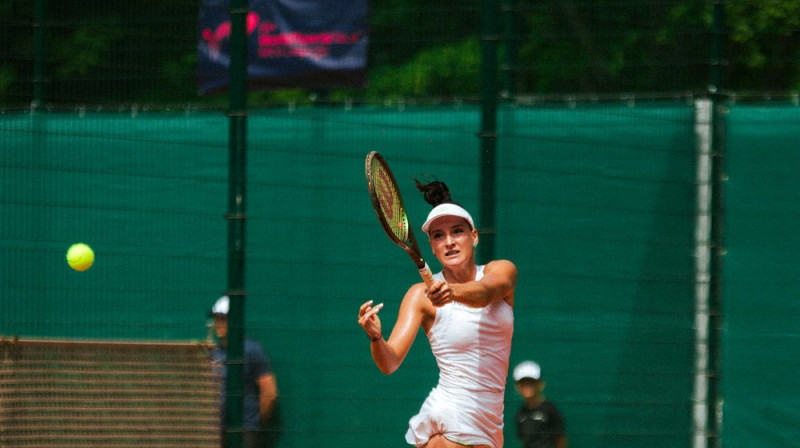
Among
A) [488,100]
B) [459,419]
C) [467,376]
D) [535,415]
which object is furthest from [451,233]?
[535,415]

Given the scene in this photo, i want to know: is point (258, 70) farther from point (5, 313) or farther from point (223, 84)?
point (5, 313)

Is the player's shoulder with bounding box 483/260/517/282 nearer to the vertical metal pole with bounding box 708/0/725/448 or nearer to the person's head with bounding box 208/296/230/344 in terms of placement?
the vertical metal pole with bounding box 708/0/725/448

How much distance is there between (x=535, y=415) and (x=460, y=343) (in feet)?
5.72

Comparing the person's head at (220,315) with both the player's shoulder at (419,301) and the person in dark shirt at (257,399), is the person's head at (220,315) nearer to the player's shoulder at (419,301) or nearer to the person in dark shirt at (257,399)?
the person in dark shirt at (257,399)

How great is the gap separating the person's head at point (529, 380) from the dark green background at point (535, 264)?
58 mm

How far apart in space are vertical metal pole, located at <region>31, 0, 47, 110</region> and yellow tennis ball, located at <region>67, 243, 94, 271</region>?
0.83 meters

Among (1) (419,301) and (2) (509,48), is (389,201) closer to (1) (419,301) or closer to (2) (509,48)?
(1) (419,301)

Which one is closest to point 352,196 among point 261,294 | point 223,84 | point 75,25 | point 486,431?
point 261,294

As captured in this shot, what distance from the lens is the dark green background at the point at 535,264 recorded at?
19.4 ft

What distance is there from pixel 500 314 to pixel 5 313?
Result: 2666 mm

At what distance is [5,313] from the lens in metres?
5.70

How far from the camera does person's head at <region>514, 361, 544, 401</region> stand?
599 centimetres

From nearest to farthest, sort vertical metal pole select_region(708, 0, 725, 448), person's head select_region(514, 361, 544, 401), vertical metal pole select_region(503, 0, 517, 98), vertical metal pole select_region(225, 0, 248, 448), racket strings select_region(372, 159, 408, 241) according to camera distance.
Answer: racket strings select_region(372, 159, 408, 241)
vertical metal pole select_region(225, 0, 248, 448)
vertical metal pole select_region(503, 0, 517, 98)
vertical metal pole select_region(708, 0, 725, 448)
person's head select_region(514, 361, 544, 401)

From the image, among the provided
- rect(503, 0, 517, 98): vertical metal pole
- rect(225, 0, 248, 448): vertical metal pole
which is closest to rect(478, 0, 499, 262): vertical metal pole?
rect(503, 0, 517, 98): vertical metal pole
